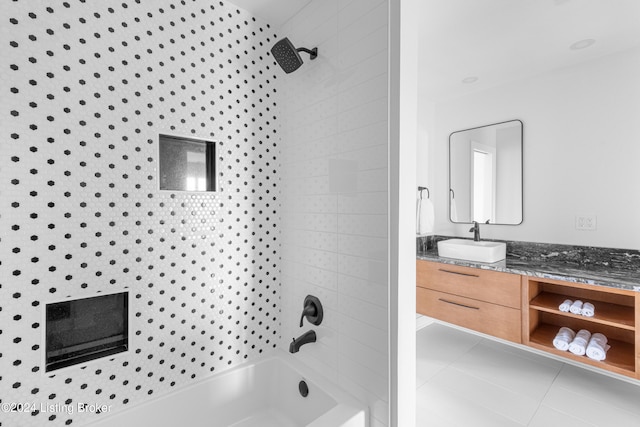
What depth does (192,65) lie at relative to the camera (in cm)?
134

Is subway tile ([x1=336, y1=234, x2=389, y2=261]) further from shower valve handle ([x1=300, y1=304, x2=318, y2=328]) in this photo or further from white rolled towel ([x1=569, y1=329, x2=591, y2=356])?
white rolled towel ([x1=569, y1=329, x2=591, y2=356])

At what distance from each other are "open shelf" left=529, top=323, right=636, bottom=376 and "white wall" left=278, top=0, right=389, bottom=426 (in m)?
1.90

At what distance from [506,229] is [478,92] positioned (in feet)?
4.91

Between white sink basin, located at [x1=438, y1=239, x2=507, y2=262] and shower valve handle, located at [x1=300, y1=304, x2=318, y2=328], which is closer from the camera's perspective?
shower valve handle, located at [x1=300, y1=304, x2=318, y2=328]

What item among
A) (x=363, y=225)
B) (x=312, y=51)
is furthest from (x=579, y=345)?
(x=312, y=51)

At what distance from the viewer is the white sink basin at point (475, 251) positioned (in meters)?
2.57

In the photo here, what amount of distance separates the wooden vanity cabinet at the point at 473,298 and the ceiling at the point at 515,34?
181cm

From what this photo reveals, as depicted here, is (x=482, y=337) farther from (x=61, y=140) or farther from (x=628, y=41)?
(x=61, y=140)

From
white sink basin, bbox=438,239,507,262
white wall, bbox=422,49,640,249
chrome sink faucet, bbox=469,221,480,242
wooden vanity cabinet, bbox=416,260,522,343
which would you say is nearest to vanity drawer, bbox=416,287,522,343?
wooden vanity cabinet, bbox=416,260,522,343

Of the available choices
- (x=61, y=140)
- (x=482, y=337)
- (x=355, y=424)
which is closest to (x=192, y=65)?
(x=61, y=140)

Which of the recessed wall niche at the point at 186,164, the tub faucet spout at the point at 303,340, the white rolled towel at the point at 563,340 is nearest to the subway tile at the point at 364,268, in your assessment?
the tub faucet spout at the point at 303,340

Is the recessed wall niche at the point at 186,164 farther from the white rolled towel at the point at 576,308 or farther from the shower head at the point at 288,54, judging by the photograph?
the white rolled towel at the point at 576,308

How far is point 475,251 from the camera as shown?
262cm

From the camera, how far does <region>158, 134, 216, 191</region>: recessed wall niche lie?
1.31m
